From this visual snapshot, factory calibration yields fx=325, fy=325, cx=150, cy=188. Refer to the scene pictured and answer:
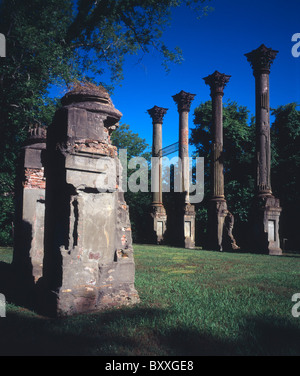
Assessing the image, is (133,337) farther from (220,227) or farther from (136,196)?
(136,196)

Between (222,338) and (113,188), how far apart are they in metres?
2.57

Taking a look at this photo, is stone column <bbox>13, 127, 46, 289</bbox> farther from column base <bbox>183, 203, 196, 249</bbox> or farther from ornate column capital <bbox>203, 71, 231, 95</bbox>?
ornate column capital <bbox>203, 71, 231, 95</bbox>

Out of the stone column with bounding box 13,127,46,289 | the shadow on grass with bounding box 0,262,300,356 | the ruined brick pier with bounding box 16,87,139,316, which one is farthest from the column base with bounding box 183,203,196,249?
the shadow on grass with bounding box 0,262,300,356

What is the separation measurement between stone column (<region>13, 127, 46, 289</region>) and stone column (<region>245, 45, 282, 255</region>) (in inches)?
424

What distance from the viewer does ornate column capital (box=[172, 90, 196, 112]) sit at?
22.1 meters

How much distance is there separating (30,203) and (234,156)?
1983 cm

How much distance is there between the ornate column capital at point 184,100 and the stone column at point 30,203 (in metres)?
15.5

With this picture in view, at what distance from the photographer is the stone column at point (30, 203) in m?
7.48

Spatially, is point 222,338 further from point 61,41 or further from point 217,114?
point 217,114

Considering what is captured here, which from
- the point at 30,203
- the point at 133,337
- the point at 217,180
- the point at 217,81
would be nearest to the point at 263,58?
the point at 217,81

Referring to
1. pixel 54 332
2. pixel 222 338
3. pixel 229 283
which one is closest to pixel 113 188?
pixel 54 332

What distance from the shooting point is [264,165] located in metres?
16.0

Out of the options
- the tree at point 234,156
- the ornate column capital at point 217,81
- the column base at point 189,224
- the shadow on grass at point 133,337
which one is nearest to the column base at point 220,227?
the column base at point 189,224

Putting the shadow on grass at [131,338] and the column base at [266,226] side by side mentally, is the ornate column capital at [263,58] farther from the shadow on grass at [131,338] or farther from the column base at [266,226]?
the shadow on grass at [131,338]
